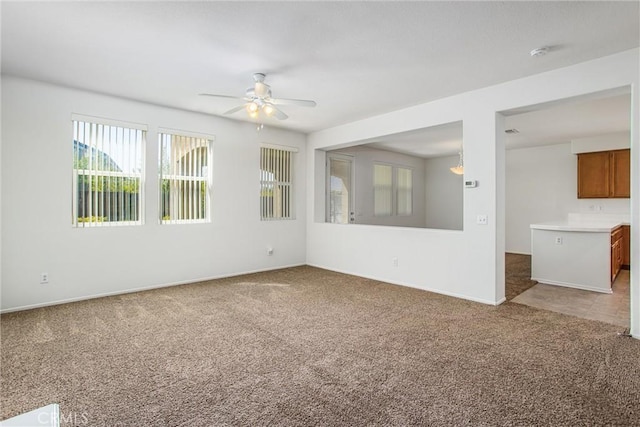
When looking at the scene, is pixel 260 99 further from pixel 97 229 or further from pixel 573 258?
pixel 573 258

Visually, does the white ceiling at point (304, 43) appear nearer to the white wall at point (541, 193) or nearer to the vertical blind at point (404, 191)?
the vertical blind at point (404, 191)

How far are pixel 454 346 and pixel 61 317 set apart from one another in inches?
160

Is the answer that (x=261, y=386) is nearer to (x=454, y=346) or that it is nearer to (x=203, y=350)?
(x=203, y=350)

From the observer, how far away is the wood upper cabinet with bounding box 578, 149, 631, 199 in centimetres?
637

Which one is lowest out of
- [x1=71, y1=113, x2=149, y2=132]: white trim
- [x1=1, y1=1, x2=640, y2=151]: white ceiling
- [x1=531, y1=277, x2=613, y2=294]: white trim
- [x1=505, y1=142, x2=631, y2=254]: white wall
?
[x1=531, y1=277, x2=613, y2=294]: white trim

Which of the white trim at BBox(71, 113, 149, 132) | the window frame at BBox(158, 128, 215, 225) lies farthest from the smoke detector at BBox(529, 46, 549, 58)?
the white trim at BBox(71, 113, 149, 132)

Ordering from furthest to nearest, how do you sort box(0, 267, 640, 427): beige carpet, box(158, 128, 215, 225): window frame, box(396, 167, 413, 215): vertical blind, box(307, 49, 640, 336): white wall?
box(396, 167, 413, 215): vertical blind
box(158, 128, 215, 225): window frame
box(307, 49, 640, 336): white wall
box(0, 267, 640, 427): beige carpet

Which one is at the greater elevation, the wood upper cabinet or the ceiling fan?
the ceiling fan

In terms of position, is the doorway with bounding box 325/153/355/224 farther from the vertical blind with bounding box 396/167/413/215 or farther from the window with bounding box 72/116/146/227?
the window with bounding box 72/116/146/227

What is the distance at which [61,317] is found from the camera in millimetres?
3559

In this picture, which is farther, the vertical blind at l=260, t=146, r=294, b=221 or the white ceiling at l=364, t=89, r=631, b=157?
the vertical blind at l=260, t=146, r=294, b=221

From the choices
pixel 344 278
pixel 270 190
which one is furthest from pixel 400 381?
pixel 270 190

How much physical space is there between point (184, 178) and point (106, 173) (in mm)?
1045

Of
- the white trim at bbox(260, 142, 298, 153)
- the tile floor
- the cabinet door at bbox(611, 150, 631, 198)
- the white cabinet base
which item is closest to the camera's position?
the tile floor
